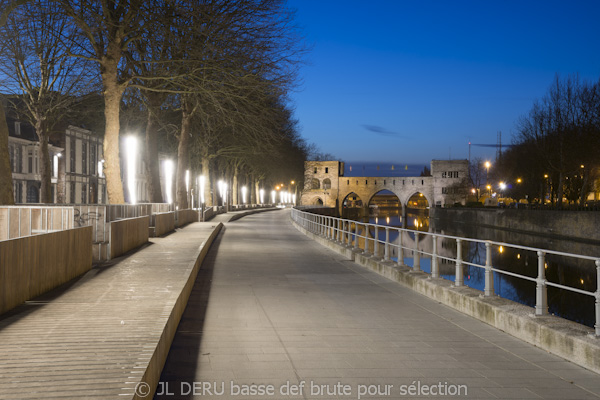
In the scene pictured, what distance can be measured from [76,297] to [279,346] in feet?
12.0

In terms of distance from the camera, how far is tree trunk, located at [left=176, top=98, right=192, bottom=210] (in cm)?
3903

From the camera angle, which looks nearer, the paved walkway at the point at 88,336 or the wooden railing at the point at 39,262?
the paved walkway at the point at 88,336

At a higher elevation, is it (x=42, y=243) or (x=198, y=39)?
(x=198, y=39)

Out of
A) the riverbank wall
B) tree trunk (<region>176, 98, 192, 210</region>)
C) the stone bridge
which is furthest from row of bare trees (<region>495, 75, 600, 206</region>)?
the stone bridge

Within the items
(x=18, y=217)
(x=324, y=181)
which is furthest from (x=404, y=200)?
(x=18, y=217)

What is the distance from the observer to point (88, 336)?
6715 mm

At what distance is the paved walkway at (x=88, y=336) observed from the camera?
488 cm

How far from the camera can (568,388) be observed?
5.98m

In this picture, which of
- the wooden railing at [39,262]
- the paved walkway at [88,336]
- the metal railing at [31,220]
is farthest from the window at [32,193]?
the paved walkway at [88,336]

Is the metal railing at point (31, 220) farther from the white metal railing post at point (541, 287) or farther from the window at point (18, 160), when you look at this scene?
the window at point (18, 160)

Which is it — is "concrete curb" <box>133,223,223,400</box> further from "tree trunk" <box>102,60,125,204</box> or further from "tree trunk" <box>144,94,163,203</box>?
"tree trunk" <box>144,94,163,203</box>

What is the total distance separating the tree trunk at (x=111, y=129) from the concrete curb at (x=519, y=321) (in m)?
13.3

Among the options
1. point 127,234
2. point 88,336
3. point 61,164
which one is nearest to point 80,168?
point 61,164

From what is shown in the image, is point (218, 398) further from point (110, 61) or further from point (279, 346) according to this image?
point (110, 61)
